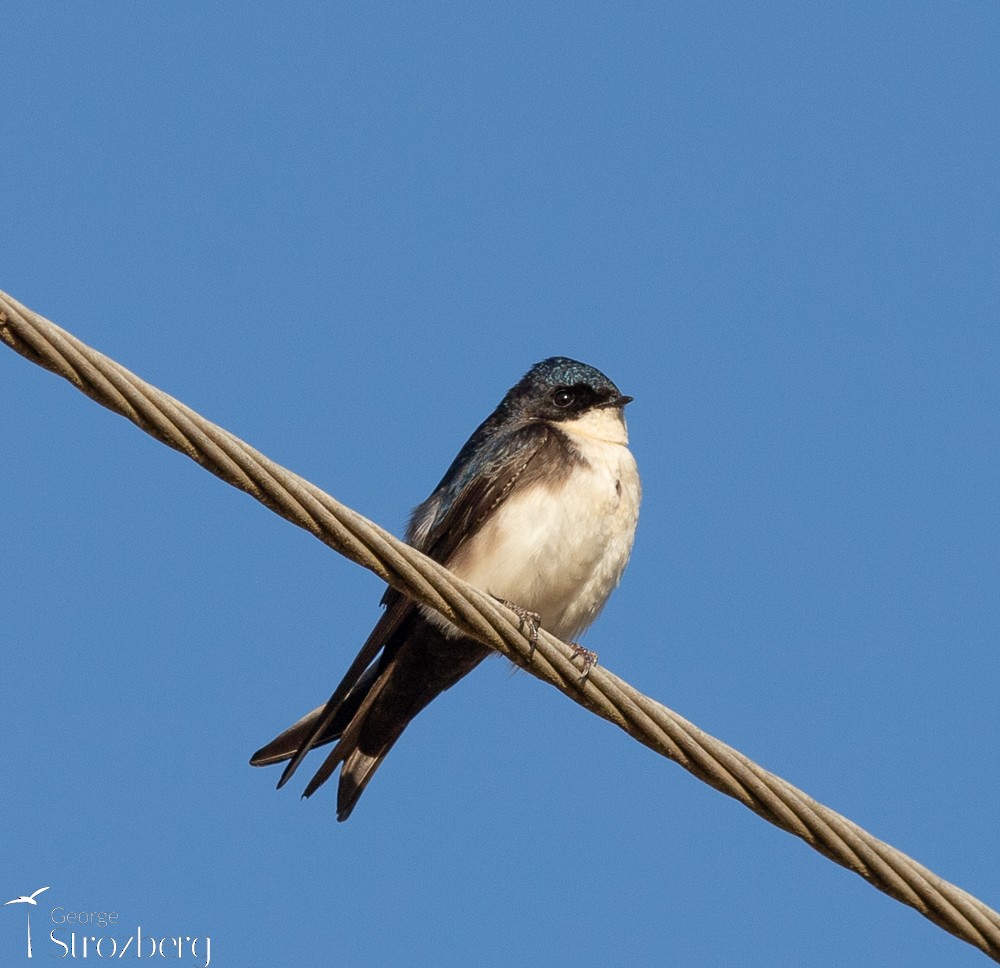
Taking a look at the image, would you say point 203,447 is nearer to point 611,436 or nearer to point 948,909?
point 948,909

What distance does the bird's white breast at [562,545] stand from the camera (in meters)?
5.32

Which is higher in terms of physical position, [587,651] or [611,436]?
[611,436]

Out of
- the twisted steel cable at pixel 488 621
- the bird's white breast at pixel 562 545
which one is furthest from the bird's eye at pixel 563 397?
the twisted steel cable at pixel 488 621

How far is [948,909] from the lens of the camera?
3457 mm

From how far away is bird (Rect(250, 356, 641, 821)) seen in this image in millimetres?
5316

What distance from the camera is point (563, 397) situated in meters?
6.03

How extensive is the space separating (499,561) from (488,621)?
1.62 m

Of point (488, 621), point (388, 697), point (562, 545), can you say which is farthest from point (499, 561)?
point (488, 621)

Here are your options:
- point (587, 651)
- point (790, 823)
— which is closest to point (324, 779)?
point (587, 651)

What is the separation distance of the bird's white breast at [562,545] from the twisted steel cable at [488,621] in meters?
1.43

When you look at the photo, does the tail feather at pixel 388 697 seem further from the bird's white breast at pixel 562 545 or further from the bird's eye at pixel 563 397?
the bird's eye at pixel 563 397

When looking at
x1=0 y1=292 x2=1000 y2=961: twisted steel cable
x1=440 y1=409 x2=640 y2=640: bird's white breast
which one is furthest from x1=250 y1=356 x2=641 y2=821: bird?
x1=0 y1=292 x2=1000 y2=961: twisted steel cable

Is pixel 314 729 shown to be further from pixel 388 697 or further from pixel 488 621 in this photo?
pixel 488 621

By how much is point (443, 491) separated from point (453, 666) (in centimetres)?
58
